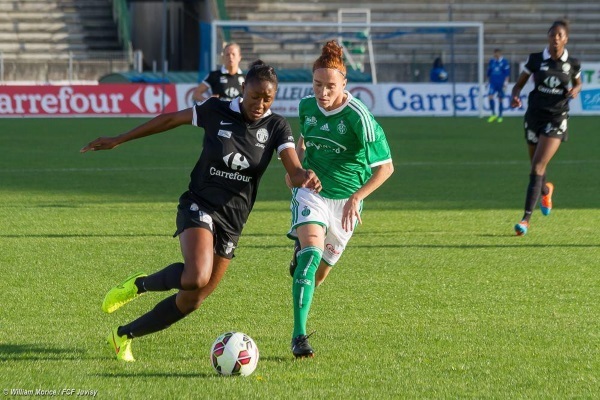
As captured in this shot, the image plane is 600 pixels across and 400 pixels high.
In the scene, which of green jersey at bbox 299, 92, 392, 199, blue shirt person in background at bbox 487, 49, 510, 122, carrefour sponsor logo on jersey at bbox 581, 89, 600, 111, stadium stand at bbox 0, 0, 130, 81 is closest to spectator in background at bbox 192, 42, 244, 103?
green jersey at bbox 299, 92, 392, 199

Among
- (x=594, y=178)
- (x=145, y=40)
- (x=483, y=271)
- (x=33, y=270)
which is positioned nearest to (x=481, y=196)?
(x=594, y=178)

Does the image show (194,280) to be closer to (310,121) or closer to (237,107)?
(237,107)

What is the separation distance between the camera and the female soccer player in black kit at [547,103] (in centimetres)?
1184

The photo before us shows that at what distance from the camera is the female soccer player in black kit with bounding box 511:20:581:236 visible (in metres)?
11.8

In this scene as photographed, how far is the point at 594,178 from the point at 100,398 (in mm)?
13084

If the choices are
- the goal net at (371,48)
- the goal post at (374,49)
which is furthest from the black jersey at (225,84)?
the goal post at (374,49)

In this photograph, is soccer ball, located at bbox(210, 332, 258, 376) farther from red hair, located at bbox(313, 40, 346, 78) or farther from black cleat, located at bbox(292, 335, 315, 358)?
red hair, located at bbox(313, 40, 346, 78)

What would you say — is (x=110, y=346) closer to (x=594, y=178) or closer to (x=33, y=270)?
(x=33, y=270)

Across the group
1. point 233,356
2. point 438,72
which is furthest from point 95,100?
point 233,356

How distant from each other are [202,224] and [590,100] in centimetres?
3052

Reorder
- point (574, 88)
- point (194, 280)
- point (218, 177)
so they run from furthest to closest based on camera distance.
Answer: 1. point (574, 88)
2. point (218, 177)
3. point (194, 280)

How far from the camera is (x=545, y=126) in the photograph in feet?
39.0

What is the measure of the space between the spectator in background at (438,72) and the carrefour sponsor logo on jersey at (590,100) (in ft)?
15.8

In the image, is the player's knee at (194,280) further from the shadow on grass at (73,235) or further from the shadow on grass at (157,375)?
the shadow on grass at (73,235)
